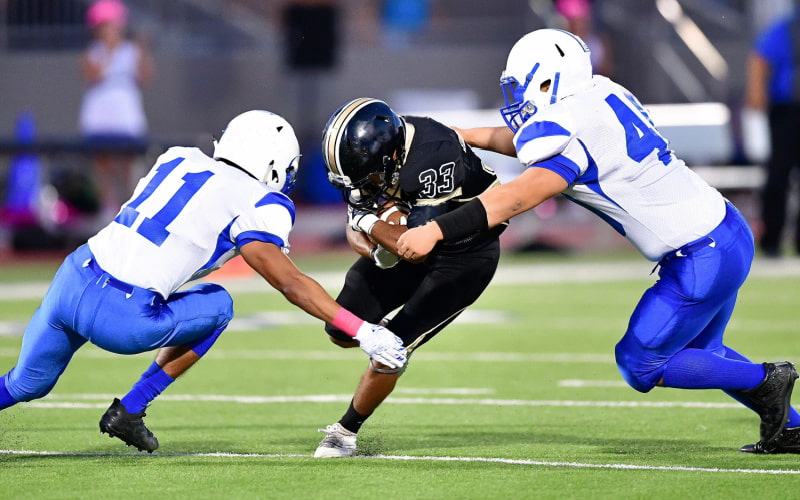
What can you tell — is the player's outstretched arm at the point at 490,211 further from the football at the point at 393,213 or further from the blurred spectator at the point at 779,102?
the blurred spectator at the point at 779,102

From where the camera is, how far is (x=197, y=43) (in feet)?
67.9

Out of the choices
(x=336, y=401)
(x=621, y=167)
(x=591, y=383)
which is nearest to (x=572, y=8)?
(x=591, y=383)

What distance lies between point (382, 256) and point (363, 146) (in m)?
0.49

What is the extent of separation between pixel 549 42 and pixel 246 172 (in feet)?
4.23

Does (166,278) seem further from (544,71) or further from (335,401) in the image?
(335,401)

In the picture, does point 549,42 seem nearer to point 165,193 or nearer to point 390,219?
point 390,219

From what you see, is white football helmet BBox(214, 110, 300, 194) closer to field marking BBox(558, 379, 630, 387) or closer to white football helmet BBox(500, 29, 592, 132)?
white football helmet BBox(500, 29, 592, 132)

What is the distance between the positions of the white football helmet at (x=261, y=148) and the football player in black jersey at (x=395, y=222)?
0.16 meters

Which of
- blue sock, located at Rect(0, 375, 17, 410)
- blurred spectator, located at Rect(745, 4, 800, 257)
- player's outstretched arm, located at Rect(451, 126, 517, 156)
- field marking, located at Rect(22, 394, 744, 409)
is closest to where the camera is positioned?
blue sock, located at Rect(0, 375, 17, 410)

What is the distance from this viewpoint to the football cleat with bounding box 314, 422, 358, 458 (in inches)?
204

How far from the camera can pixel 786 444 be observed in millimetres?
5160

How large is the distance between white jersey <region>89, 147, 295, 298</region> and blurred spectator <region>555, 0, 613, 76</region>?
385 inches

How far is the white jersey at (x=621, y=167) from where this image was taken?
4.96 metres

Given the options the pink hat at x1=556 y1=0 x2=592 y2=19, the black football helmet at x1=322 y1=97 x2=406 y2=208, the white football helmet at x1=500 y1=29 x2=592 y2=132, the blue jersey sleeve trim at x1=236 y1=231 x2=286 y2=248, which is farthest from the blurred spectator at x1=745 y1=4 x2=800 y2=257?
the blue jersey sleeve trim at x1=236 y1=231 x2=286 y2=248
